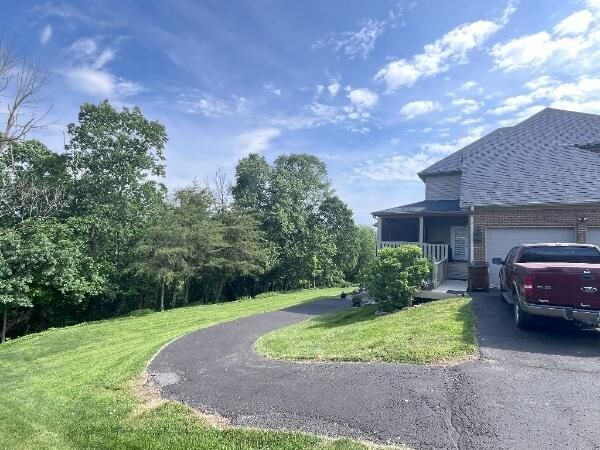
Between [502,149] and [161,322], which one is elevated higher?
[502,149]

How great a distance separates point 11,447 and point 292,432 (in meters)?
3.45

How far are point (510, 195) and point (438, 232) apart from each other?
4.53 meters

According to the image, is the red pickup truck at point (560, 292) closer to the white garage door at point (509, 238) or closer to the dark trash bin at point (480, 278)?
the dark trash bin at point (480, 278)

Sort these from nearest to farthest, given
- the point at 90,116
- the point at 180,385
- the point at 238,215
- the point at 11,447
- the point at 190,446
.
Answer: the point at 190,446 → the point at 11,447 → the point at 180,385 → the point at 90,116 → the point at 238,215

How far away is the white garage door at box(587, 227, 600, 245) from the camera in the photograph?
1172 cm

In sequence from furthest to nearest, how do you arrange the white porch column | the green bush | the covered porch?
the covered porch → the white porch column → the green bush

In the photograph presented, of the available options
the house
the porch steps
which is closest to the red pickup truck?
the house

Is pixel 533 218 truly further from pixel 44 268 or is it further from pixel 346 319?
pixel 44 268

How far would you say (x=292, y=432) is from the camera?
4062mm

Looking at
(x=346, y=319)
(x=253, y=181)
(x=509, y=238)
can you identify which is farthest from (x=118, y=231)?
(x=509, y=238)

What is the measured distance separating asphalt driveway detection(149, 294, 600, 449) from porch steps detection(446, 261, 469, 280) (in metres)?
7.05

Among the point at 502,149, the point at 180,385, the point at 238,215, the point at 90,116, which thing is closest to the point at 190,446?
the point at 180,385

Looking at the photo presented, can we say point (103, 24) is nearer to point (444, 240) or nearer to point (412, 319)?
point (412, 319)

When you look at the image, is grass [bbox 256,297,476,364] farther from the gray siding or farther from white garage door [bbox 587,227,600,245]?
the gray siding
